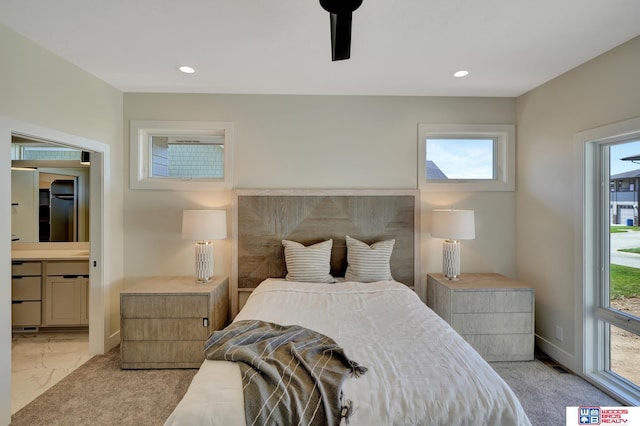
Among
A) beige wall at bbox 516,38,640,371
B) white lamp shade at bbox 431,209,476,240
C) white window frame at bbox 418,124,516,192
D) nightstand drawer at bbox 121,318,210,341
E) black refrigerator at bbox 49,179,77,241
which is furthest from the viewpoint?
black refrigerator at bbox 49,179,77,241

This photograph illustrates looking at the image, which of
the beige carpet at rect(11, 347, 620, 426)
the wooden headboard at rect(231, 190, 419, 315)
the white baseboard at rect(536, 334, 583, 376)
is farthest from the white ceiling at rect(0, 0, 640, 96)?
the beige carpet at rect(11, 347, 620, 426)

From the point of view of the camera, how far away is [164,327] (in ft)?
8.39

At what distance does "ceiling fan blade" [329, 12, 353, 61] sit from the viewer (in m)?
1.33

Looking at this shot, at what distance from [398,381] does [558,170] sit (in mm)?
2615

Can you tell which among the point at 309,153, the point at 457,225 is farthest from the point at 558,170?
the point at 309,153

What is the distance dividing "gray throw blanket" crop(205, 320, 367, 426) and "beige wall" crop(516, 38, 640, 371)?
2441mm

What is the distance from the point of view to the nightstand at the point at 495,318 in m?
2.69

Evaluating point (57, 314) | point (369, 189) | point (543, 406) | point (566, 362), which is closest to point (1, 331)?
point (57, 314)

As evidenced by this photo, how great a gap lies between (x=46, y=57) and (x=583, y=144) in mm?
4437

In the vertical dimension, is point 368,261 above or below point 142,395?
above

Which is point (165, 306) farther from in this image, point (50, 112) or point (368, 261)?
point (368, 261)

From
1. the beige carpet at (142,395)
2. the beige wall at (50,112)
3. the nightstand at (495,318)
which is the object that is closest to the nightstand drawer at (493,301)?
the nightstand at (495,318)

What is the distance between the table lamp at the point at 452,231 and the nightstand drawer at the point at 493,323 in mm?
413

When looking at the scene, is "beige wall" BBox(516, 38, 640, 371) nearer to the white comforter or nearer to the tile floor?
the white comforter
